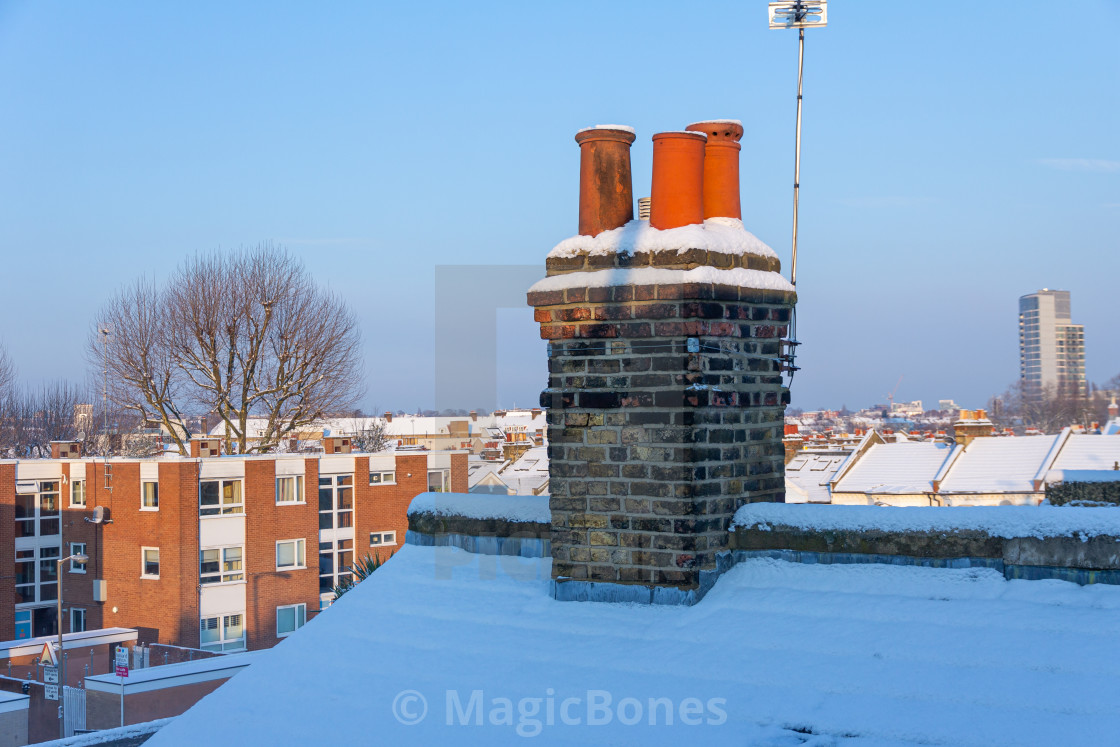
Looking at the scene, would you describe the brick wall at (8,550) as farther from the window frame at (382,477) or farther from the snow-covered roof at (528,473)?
the snow-covered roof at (528,473)

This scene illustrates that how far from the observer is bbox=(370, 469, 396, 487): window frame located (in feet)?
122

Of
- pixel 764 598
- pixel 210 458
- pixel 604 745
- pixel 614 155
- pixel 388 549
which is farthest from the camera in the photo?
pixel 388 549

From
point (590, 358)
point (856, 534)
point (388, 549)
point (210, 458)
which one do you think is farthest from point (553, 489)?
point (388, 549)

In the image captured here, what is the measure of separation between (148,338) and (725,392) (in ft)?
120

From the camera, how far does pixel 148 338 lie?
3703 centimetres

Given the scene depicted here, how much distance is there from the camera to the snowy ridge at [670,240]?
15.1 ft

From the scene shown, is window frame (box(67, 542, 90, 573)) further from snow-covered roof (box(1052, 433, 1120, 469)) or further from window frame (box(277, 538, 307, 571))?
snow-covered roof (box(1052, 433, 1120, 469))

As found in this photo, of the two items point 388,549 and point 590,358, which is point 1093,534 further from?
point 388,549

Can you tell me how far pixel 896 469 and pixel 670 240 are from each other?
28.0 metres

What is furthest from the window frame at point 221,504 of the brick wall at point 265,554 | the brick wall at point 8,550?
the brick wall at point 8,550

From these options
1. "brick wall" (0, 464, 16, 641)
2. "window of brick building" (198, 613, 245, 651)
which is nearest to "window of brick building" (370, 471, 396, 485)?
"window of brick building" (198, 613, 245, 651)

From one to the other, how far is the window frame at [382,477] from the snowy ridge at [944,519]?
3387 cm

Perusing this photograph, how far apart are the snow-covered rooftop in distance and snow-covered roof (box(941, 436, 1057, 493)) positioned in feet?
79.7

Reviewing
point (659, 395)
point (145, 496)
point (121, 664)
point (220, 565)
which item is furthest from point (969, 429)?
point (659, 395)
